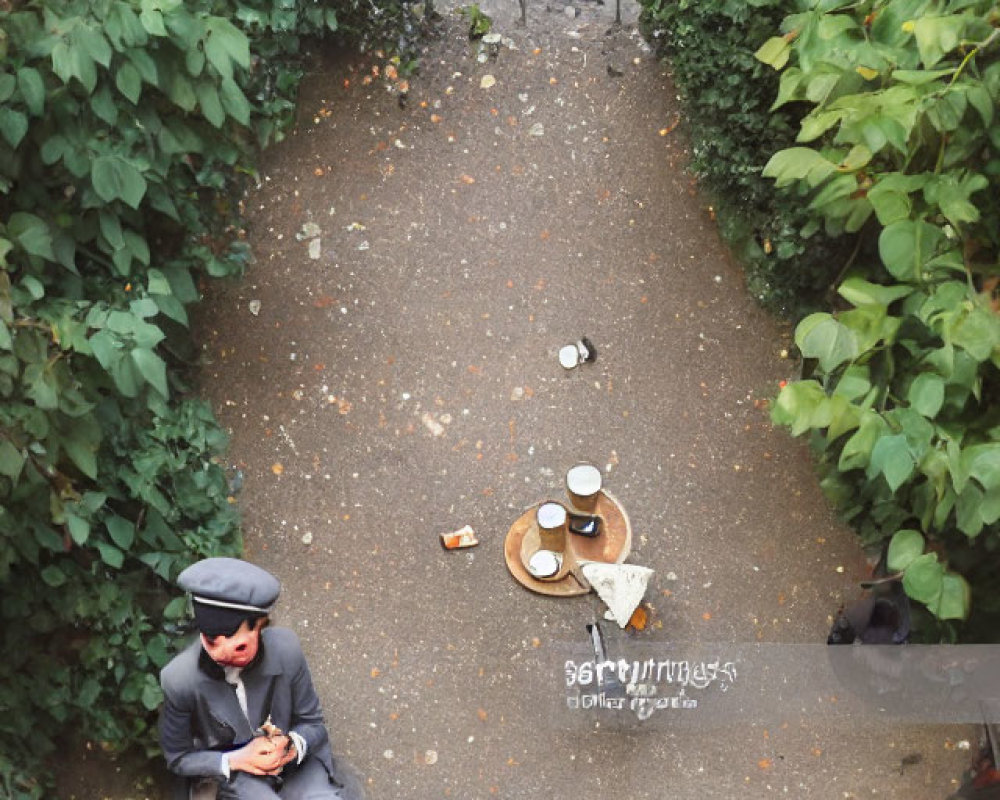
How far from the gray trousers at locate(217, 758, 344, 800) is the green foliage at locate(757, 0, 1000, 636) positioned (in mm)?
1870

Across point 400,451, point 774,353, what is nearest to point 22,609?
point 400,451

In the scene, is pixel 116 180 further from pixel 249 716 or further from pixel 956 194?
pixel 956 194

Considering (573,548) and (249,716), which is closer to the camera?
(249,716)

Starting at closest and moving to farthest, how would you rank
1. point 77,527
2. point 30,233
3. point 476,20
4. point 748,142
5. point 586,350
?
point 30,233 < point 77,527 < point 748,142 < point 586,350 < point 476,20

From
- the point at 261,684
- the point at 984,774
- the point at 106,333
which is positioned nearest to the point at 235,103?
the point at 106,333

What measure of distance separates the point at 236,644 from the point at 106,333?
3.57 ft

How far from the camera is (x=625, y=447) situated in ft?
17.2

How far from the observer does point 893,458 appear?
370 centimetres

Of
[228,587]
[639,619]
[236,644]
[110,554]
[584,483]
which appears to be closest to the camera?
[228,587]

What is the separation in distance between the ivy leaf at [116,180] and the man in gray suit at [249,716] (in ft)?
4.40

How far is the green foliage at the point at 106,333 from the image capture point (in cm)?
389

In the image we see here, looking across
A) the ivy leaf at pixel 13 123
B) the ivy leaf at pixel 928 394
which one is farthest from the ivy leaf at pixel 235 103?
the ivy leaf at pixel 928 394

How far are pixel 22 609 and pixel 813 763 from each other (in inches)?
118

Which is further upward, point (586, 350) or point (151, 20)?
point (151, 20)
